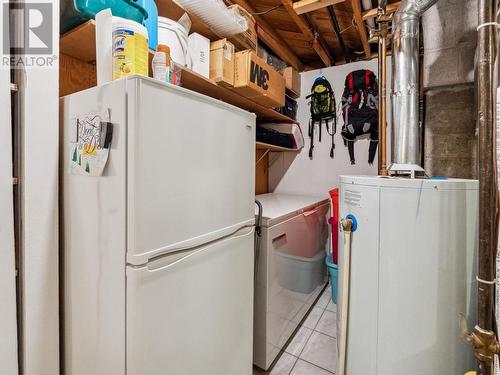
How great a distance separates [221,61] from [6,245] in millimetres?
1491

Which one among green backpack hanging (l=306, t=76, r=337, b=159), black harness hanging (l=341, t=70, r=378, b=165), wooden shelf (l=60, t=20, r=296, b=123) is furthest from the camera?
green backpack hanging (l=306, t=76, r=337, b=159)

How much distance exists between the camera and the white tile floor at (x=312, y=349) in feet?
5.69

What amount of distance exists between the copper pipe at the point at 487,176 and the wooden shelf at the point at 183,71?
1354 millimetres

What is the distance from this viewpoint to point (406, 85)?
1649 mm

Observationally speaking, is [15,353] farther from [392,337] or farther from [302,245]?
[302,245]

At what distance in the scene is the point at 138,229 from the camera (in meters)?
0.81

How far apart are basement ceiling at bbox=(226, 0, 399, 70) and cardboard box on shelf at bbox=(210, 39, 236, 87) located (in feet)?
1.90

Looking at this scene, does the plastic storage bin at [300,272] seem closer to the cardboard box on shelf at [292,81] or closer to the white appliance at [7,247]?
the white appliance at [7,247]

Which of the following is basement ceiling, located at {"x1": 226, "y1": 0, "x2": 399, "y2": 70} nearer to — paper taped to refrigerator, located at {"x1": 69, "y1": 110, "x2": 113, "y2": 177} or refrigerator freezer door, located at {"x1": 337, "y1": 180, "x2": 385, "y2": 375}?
refrigerator freezer door, located at {"x1": 337, "y1": 180, "x2": 385, "y2": 375}

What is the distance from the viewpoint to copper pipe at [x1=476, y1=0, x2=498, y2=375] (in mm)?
942

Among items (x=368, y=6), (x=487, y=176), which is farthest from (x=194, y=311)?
(x=368, y=6)

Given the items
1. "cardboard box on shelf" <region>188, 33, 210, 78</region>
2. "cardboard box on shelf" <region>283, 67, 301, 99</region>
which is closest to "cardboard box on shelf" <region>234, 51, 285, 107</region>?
"cardboard box on shelf" <region>188, 33, 210, 78</region>

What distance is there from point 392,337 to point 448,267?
1.37 feet

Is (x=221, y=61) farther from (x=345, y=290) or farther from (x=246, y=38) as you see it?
(x=345, y=290)
